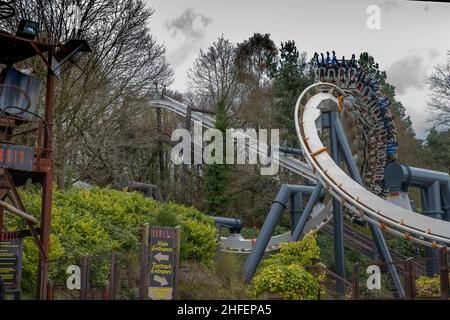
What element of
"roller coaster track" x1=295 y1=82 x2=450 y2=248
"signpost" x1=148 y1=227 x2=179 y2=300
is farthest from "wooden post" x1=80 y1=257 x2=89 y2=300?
"roller coaster track" x1=295 y1=82 x2=450 y2=248

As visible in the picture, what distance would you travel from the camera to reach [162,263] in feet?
25.6

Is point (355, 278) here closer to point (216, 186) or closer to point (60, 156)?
point (60, 156)

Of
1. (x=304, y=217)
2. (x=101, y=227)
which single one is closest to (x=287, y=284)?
(x=101, y=227)

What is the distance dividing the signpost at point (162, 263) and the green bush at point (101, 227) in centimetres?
213

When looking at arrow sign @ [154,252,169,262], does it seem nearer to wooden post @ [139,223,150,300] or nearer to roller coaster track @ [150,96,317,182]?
wooden post @ [139,223,150,300]

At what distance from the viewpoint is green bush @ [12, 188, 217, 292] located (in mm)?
9688

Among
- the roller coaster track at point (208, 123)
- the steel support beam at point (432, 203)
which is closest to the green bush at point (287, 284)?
the steel support beam at point (432, 203)

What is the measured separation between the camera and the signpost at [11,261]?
7863mm

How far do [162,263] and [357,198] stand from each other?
20.8 feet

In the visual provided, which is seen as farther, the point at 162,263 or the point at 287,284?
the point at 287,284

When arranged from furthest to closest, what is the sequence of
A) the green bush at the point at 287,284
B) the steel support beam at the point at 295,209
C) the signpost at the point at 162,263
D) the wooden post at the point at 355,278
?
the steel support beam at the point at 295,209, the wooden post at the point at 355,278, the green bush at the point at 287,284, the signpost at the point at 162,263

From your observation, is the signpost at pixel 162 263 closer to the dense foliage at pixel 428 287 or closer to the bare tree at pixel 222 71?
the dense foliage at pixel 428 287
